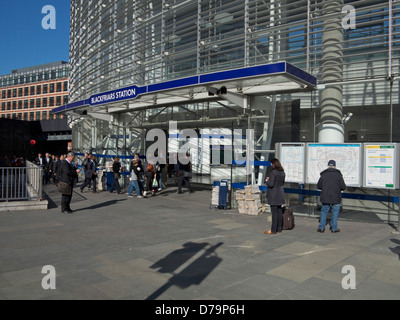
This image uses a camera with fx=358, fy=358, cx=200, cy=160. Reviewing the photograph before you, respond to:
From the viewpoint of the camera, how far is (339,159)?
30.8 feet

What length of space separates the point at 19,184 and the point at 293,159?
Answer: 844cm

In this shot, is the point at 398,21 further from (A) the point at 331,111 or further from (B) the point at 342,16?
(A) the point at 331,111

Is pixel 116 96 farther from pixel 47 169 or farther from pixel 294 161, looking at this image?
pixel 47 169

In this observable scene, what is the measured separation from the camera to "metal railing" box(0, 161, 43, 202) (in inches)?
437

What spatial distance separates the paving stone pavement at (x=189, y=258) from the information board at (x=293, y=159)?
1194 millimetres

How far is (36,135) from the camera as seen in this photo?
186 ft

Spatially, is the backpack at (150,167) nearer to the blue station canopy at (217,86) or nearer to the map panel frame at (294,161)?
the blue station canopy at (217,86)

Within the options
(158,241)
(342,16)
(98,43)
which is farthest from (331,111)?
(98,43)

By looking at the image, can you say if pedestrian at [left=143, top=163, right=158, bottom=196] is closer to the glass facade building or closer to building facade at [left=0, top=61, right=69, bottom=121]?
the glass facade building

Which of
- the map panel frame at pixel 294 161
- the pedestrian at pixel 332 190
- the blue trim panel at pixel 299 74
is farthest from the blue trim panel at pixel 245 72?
the pedestrian at pixel 332 190

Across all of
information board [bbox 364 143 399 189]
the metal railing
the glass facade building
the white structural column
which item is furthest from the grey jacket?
the metal railing

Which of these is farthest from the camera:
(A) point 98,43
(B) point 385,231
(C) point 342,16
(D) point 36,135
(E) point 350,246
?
(D) point 36,135

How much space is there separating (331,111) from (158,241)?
22.8 feet
